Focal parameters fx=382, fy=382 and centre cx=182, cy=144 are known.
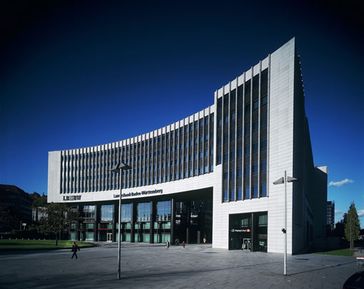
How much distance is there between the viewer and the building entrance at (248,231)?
201 ft

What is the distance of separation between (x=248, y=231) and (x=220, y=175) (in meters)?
12.0

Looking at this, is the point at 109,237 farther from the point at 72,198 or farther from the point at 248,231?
the point at 248,231

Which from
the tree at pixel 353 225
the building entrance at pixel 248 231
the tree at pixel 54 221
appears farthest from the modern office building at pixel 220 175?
the tree at pixel 54 221

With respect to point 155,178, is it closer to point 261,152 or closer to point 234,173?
point 234,173

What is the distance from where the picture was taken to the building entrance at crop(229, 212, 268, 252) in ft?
201

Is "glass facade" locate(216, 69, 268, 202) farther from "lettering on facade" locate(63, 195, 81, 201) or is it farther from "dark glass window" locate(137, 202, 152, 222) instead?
"lettering on facade" locate(63, 195, 81, 201)

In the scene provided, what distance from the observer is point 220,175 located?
7150 centimetres

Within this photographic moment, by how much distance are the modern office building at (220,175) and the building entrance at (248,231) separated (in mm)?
171

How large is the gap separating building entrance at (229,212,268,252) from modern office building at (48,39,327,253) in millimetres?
171

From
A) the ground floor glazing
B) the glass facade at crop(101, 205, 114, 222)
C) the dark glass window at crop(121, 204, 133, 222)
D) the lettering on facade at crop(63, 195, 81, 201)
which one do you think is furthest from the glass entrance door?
the lettering on facade at crop(63, 195, 81, 201)

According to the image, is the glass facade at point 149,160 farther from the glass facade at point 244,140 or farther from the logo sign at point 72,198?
the glass facade at point 244,140

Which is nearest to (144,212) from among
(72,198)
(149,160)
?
(149,160)

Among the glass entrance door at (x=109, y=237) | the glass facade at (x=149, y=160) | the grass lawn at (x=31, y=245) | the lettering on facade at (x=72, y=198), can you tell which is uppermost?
the glass facade at (x=149, y=160)

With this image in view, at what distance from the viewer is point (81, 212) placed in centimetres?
12075
